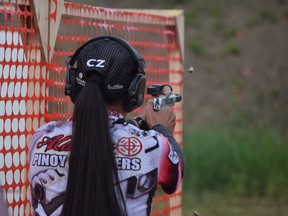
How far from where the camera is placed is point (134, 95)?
10.8 feet

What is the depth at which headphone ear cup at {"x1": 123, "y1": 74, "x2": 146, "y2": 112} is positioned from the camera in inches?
130

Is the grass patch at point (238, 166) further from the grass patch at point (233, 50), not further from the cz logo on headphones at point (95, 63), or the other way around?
the cz logo on headphones at point (95, 63)

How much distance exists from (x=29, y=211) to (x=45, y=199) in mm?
1251

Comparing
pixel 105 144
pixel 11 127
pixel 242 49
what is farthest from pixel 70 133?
pixel 242 49

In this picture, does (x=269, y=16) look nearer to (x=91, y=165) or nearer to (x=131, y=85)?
(x=131, y=85)

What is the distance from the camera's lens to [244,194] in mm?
12398

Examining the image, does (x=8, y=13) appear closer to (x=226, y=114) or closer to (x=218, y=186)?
(x=218, y=186)

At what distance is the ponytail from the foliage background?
802 centimetres

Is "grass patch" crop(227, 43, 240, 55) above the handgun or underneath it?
above

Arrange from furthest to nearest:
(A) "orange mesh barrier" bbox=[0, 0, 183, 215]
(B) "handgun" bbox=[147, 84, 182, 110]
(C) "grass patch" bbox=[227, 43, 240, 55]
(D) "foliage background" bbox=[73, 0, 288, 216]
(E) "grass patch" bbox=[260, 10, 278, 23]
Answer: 1. (E) "grass patch" bbox=[260, 10, 278, 23]
2. (C) "grass patch" bbox=[227, 43, 240, 55]
3. (D) "foliage background" bbox=[73, 0, 288, 216]
4. (A) "orange mesh barrier" bbox=[0, 0, 183, 215]
5. (B) "handgun" bbox=[147, 84, 182, 110]

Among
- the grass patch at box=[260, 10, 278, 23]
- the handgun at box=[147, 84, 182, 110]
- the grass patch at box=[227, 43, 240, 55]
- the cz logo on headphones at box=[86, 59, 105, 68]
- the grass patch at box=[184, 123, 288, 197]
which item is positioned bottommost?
the grass patch at box=[184, 123, 288, 197]

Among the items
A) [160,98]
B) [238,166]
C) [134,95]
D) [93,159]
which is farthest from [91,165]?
[238,166]

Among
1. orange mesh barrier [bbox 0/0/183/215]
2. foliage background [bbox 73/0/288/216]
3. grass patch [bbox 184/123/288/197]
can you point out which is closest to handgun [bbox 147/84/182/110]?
orange mesh barrier [bbox 0/0/183/215]

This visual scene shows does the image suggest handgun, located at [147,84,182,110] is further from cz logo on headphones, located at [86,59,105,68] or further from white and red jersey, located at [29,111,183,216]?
cz logo on headphones, located at [86,59,105,68]
